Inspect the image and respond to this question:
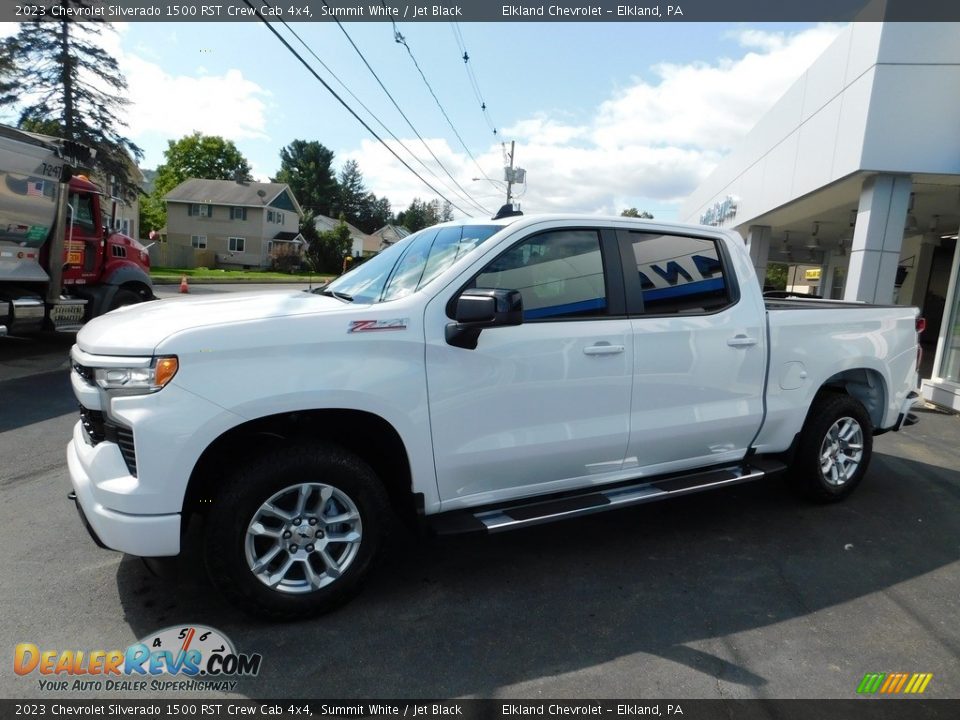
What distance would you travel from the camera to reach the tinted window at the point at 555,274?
11.4 ft

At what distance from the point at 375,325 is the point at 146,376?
3.33 feet

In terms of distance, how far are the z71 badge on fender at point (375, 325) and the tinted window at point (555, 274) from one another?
51cm

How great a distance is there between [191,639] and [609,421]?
94.8 inches

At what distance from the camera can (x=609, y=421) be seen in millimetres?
3648

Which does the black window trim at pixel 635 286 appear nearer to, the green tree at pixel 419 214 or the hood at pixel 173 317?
the hood at pixel 173 317

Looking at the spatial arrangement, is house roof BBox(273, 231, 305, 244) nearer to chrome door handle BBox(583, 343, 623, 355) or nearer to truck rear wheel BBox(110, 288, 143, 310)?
truck rear wheel BBox(110, 288, 143, 310)

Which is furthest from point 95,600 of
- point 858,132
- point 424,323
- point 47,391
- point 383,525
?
point 858,132

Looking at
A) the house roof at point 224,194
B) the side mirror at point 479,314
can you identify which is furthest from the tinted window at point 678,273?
the house roof at point 224,194

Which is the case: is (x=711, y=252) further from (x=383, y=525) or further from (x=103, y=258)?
(x=103, y=258)

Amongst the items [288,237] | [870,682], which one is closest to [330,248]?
[288,237]

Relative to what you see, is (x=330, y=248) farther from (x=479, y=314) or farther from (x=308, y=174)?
(x=479, y=314)

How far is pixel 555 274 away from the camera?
3592mm

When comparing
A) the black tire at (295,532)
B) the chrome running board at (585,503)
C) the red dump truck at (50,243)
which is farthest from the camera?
the red dump truck at (50,243)

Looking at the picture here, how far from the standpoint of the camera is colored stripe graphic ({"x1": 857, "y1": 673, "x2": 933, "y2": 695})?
2.74m
